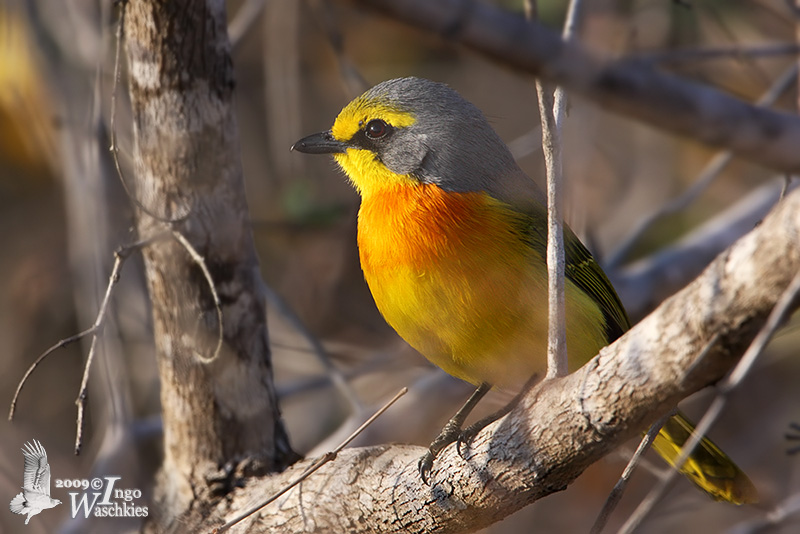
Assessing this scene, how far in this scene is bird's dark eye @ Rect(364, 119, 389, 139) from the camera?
12.3 ft

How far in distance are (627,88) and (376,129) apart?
244 cm

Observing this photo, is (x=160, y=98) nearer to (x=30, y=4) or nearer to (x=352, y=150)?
(x=352, y=150)

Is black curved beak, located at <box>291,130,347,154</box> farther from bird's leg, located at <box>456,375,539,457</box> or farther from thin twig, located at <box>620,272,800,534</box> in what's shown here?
thin twig, located at <box>620,272,800,534</box>

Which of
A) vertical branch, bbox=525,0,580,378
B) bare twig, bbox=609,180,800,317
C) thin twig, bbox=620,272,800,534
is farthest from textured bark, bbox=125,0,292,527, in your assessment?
bare twig, bbox=609,180,800,317

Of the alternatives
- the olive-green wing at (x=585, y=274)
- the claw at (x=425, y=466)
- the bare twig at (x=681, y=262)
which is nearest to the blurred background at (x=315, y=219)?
the bare twig at (x=681, y=262)

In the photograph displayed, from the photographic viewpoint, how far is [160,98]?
3.20m

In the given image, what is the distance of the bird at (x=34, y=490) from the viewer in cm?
372

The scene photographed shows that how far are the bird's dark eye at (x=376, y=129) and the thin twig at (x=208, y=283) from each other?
3.33 feet

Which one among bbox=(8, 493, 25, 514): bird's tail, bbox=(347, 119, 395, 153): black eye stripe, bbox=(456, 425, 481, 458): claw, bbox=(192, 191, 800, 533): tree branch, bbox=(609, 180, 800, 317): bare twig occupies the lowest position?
bbox=(192, 191, 800, 533): tree branch

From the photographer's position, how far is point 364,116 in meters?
3.80

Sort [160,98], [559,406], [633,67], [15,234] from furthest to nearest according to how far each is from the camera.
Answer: [15,234] → [160,98] → [559,406] → [633,67]

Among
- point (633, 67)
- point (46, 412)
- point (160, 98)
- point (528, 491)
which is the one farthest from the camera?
point (46, 412)

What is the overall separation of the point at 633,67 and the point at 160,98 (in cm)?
226

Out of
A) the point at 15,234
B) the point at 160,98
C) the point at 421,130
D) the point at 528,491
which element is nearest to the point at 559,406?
the point at 528,491
